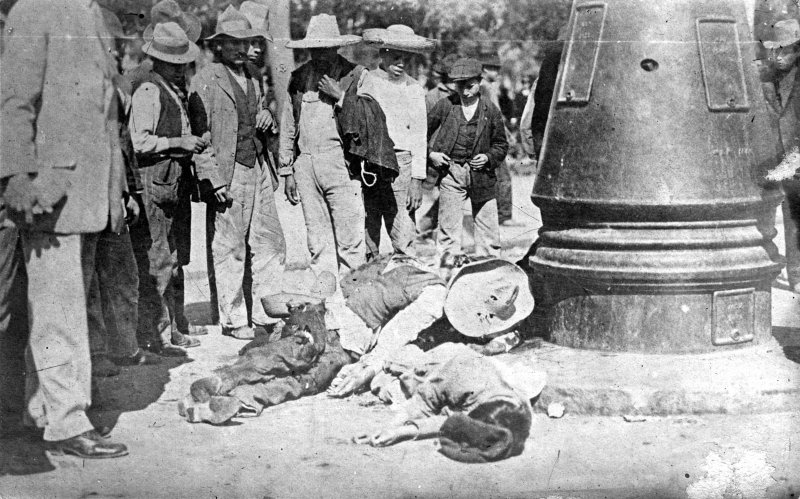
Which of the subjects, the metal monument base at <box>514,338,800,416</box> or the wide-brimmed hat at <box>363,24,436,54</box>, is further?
the wide-brimmed hat at <box>363,24,436,54</box>

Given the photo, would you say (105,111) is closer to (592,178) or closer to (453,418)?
(453,418)

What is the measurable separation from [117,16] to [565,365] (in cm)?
275

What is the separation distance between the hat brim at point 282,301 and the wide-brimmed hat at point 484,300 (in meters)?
0.76

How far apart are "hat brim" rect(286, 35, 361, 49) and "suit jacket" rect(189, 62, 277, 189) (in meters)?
0.74

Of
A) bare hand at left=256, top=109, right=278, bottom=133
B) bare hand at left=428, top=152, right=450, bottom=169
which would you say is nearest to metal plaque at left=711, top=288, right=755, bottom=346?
bare hand at left=428, top=152, right=450, bottom=169

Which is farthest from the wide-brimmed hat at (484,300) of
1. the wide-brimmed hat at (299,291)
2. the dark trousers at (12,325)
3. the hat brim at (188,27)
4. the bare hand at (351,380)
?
the dark trousers at (12,325)

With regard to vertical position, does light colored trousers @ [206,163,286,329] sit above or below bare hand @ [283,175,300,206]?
below

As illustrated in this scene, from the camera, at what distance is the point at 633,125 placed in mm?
5129

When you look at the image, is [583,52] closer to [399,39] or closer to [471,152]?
[399,39]

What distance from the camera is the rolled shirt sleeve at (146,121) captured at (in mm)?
5574

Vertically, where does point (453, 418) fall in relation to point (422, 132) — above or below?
below

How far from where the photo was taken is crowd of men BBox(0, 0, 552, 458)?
14.6 ft

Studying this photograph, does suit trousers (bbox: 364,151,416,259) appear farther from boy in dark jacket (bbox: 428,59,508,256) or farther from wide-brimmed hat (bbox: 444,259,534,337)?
wide-brimmed hat (bbox: 444,259,534,337)

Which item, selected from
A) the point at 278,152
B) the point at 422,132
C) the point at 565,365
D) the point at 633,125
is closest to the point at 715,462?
the point at 565,365
